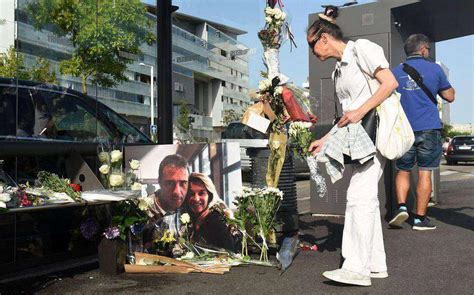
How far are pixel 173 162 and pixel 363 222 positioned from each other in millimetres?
1774

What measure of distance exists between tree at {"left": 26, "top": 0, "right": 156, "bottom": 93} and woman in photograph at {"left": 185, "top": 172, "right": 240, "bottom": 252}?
1.59 meters

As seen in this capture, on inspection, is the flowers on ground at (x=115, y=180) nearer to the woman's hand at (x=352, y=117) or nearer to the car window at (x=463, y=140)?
the woman's hand at (x=352, y=117)

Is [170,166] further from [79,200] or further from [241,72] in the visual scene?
[241,72]

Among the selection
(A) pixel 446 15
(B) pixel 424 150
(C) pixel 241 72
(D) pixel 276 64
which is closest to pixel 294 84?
(D) pixel 276 64

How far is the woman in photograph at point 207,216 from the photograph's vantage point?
4.50 metres

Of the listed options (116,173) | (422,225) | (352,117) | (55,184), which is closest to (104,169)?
(116,173)

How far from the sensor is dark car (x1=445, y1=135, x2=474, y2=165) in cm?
2578

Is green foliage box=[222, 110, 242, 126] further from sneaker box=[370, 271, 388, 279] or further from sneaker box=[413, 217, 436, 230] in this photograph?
sneaker box=[370, 271, 388, 279]

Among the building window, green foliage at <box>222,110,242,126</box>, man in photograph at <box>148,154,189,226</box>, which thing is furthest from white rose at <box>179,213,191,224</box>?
the building window

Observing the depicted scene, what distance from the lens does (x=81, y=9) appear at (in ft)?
16.7

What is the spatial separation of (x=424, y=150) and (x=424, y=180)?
1.12 ft

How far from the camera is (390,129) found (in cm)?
371

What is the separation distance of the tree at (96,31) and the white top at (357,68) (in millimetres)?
2562

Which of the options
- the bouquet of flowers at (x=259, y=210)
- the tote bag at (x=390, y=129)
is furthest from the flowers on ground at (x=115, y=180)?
the tote bag at (x=390, y=129)
